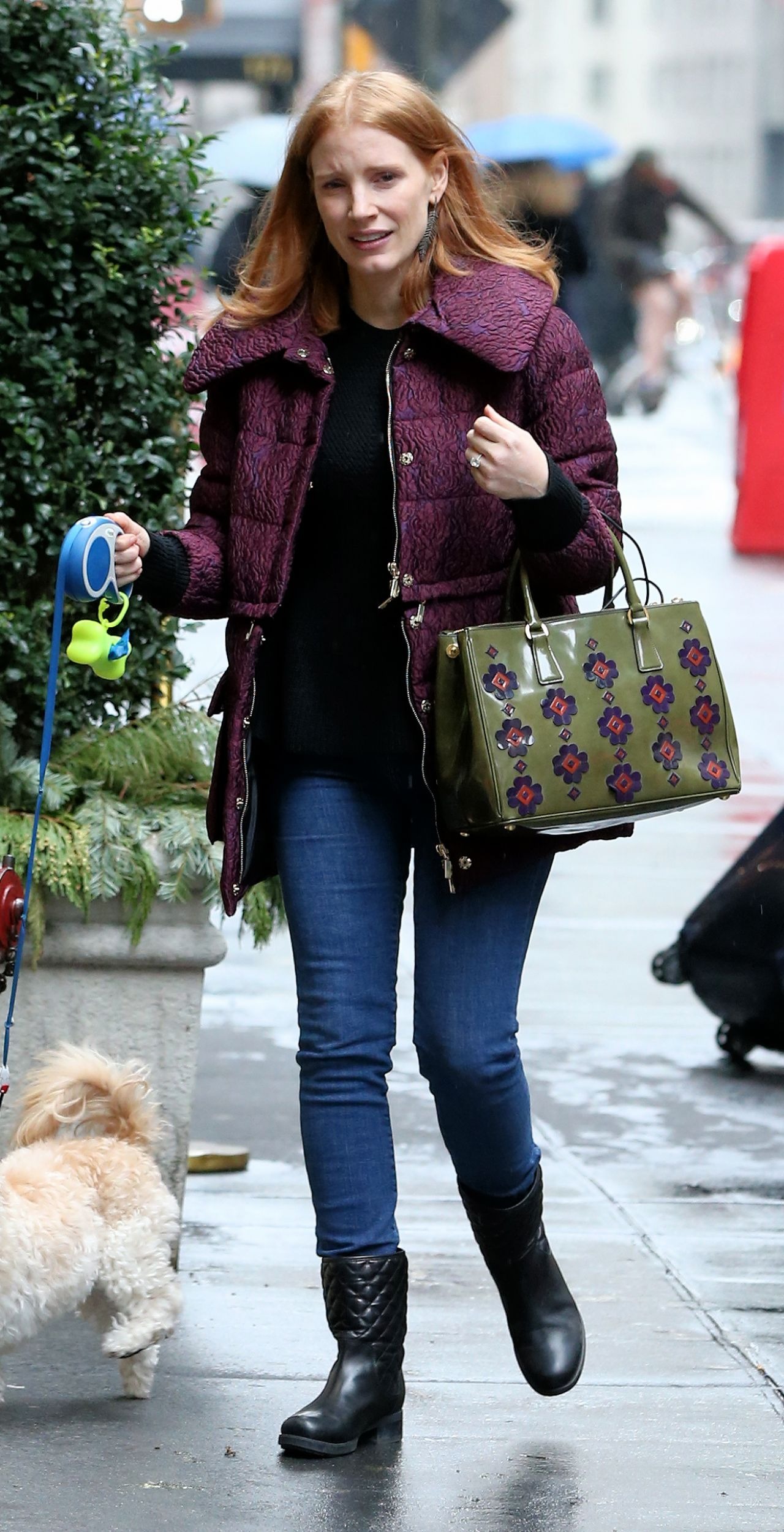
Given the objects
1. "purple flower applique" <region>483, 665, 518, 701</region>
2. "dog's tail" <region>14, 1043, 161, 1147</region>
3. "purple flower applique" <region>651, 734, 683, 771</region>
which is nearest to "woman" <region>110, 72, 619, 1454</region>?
"purple flower applique" <region>483, 665, 518, 701</region>

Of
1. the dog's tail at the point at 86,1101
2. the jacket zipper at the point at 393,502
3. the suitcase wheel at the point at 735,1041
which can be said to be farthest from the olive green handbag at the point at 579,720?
the suitcase wheel at the point at 735,1041

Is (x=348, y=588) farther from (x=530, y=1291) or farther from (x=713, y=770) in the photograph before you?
(x=530, y=1291)

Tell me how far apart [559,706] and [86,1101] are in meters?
1.08

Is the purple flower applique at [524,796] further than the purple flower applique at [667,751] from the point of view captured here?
No

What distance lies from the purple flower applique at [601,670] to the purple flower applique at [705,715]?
0.47ft

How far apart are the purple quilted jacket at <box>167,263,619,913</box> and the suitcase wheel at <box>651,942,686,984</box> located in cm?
257

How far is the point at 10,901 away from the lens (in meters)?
3.58

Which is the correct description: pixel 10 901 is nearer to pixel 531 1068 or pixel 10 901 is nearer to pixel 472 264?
pixel 472 264

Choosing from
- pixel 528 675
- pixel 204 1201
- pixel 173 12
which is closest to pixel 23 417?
pixel 528 675

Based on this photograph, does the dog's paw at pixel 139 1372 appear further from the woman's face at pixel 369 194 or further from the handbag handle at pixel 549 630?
the woman's face at pixel 369 194

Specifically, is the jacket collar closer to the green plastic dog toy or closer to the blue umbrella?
the green plastic dog toy

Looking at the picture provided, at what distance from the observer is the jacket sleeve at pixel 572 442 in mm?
3322

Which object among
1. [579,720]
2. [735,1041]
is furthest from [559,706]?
[735,1041]

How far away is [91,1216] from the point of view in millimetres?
3631
